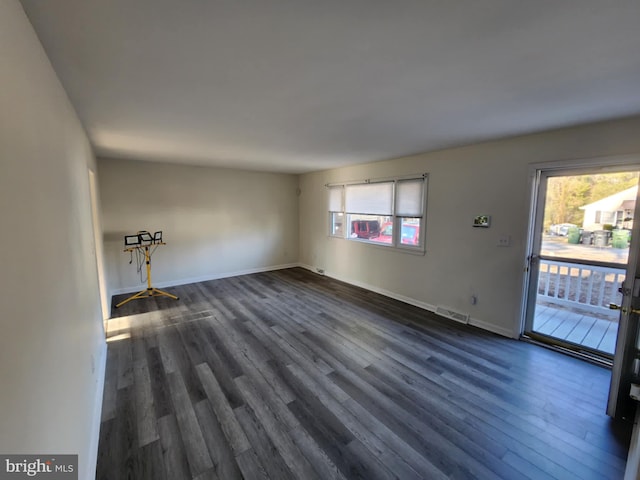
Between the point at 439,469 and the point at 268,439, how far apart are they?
43.7 inches

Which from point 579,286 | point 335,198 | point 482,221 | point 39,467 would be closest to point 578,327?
point 579,286

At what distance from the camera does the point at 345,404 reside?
2176 mm

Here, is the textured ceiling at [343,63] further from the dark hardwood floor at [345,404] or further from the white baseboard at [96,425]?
the dark hardwood floor at [345,404]

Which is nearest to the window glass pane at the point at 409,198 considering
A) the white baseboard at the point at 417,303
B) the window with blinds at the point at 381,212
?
the window with blinds at the point at 381,212

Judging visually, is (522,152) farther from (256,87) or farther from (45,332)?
(45,332)

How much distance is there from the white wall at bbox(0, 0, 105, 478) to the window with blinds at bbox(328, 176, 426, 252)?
4.04 m

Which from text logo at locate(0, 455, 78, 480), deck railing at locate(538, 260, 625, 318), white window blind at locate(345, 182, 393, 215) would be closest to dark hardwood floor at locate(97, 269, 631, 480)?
text logo at locate(0, 455, 78, 480)

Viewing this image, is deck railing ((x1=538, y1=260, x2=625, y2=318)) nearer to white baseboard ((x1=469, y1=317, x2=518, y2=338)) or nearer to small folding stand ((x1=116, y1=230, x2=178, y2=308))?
white baseboard ((x1=469, y1=317, x2=518, y2=338))

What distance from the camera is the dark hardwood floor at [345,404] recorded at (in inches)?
66.4

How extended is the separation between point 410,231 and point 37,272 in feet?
14.0

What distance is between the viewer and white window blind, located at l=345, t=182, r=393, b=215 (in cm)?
471

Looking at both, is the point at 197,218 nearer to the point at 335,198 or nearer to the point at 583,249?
the point at 335,198

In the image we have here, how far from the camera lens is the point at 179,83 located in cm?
180

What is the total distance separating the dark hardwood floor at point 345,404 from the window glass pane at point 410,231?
4.20 feet
